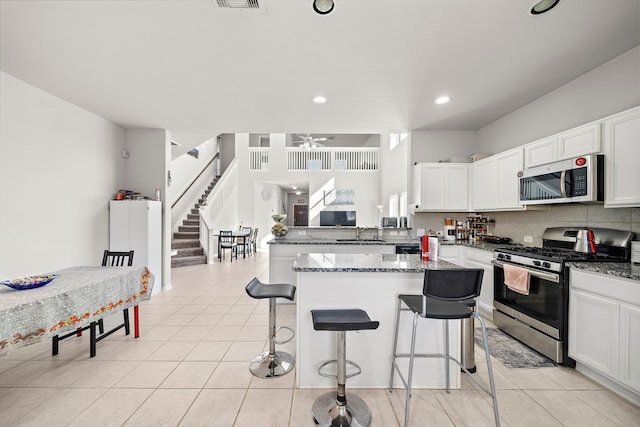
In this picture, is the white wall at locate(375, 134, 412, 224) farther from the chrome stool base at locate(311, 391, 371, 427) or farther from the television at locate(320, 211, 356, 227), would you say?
the chrome stool base at locate(311, 391, 371, 427)

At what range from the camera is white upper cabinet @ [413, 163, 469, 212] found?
4.34 meters

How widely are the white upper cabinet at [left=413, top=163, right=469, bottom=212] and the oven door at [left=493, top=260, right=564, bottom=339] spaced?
1.51 metres

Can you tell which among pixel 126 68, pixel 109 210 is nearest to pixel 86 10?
pixel 126 68

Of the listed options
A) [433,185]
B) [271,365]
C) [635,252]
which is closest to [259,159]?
[433,185]

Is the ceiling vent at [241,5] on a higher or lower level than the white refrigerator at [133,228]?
higher

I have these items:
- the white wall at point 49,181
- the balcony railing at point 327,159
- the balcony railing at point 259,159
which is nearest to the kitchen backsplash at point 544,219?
the white wall at point 49,181

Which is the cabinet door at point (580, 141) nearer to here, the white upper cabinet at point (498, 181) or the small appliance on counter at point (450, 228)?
the white upper cabinet at point (498, 181)

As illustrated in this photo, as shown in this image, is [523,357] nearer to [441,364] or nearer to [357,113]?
[441,364]

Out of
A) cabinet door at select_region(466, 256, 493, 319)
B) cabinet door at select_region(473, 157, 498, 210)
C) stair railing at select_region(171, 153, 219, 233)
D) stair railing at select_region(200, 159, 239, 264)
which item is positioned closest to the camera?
cabinet door at select_region(466, 256, 493, 319)

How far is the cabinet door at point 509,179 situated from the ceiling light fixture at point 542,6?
1712 mm

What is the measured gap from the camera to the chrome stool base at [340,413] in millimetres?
1681

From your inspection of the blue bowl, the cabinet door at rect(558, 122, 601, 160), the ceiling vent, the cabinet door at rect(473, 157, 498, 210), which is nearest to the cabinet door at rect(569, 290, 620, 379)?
the cabinet door at rect(558, 122, 601, 160)

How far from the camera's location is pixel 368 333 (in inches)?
82.0

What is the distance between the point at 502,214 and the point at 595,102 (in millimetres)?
1713
